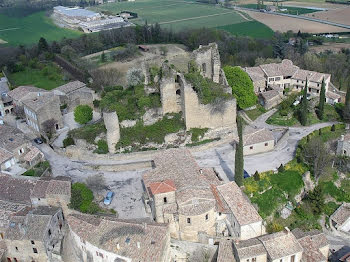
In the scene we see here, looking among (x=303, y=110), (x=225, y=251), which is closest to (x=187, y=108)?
(x=303, y=110)

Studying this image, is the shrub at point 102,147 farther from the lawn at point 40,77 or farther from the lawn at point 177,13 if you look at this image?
the lawn at point 177,13

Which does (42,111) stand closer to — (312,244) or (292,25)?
(312,244)

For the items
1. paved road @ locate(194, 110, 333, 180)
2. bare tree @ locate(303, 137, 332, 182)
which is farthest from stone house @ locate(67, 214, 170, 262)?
bare tree @ locate(303, 137, 332, 182)

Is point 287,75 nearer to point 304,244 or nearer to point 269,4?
point 304,244

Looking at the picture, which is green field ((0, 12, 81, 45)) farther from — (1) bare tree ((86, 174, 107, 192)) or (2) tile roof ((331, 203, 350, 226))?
(2) tile roof ((331, 203, 350, 226))

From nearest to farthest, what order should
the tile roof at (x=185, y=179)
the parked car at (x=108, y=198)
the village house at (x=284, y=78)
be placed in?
the tile roof at (x=185, y=179)
the parked car at (x=108, y=198)
the village house at (x=284, y=78)

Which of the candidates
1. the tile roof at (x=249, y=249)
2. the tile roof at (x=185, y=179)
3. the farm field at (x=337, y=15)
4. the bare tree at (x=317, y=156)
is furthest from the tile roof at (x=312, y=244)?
the farm field at (x=337, y=15)

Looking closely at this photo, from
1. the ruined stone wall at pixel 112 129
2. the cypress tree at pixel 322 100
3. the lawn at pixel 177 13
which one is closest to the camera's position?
the ruined stone wall at pixel 112 129
